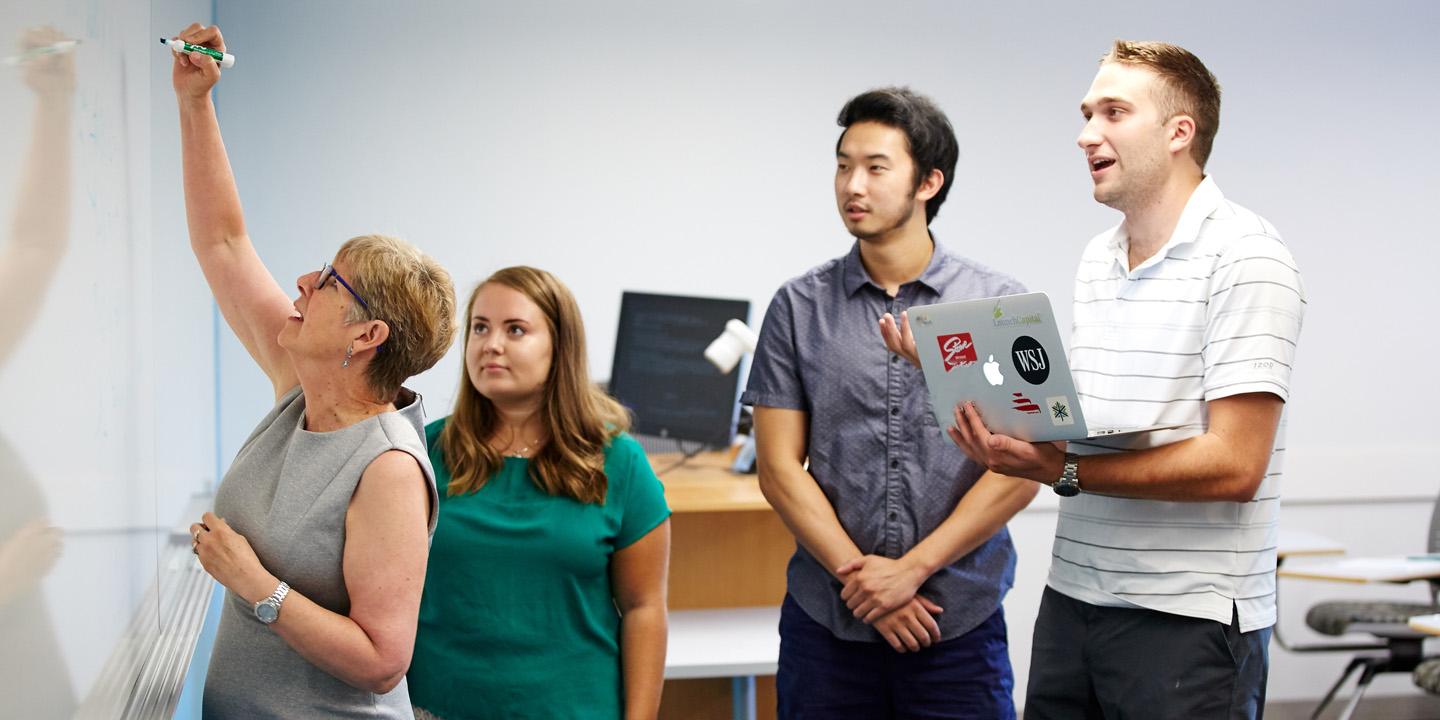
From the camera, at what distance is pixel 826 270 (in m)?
2.28

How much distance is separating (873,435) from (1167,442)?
57 centimetres

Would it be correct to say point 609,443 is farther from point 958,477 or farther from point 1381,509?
point 1381,509

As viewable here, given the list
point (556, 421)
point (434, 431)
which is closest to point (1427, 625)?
point (556, 421)

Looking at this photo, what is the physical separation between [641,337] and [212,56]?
2.19 m

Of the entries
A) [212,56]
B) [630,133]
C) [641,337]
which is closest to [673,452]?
[641,337]

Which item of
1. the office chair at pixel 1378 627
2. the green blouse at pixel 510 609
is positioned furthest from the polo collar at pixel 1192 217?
the office chair at pixel 1378 627

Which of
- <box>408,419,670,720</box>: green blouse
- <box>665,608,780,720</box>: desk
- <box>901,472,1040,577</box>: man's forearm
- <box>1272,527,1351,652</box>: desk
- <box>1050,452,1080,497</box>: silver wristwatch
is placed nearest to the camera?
<box>1050,452,1080,497</box>: silver wristwatch

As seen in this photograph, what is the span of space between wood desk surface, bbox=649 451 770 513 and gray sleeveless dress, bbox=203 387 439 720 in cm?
153

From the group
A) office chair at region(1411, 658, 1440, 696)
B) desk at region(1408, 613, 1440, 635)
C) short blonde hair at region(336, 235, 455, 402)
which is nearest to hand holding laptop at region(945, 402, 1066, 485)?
short blonde hair at region(336, 235, 455, 402)

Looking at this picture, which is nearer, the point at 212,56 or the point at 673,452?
the point at 212,56

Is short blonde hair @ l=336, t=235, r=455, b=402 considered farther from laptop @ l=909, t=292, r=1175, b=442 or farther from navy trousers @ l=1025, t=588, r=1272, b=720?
navy trousers @ l=1025, t=588, r=1272, b=720

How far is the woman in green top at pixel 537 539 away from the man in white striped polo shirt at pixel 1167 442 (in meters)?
0.58

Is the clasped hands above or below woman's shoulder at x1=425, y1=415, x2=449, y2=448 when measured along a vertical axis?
below

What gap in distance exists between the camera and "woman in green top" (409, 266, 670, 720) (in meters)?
1.86
